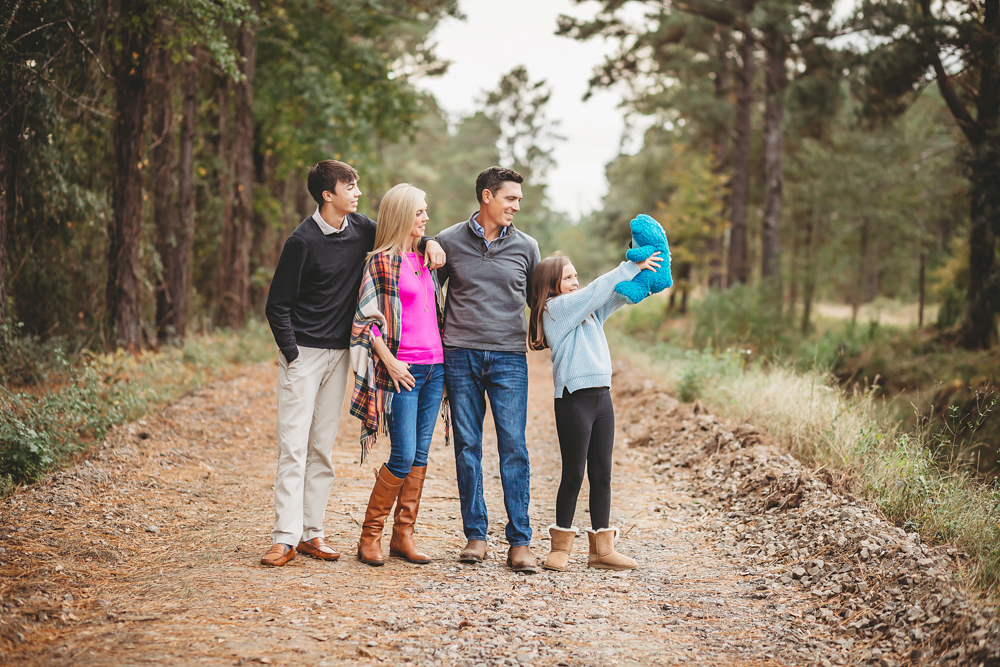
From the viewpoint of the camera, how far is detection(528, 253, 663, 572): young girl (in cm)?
458

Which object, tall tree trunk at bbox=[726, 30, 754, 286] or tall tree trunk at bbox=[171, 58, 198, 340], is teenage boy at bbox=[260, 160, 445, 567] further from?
tall tree trunk at bbox=[726, 30, 754, 286]

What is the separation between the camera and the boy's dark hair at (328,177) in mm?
4469

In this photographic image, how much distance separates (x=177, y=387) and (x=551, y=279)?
21.1 feet

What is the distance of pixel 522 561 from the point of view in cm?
452

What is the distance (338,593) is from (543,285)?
2151 mm

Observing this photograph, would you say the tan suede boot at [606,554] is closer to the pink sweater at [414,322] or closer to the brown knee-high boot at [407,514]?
the brown knee-high boot at [407,514]

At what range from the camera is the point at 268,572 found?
167 inches

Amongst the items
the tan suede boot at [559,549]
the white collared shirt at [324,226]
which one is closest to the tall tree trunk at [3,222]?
the white collared shirt at [324,226]

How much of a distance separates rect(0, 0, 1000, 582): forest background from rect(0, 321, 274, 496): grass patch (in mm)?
32

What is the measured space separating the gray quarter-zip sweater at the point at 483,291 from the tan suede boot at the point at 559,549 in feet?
Result: 3.76

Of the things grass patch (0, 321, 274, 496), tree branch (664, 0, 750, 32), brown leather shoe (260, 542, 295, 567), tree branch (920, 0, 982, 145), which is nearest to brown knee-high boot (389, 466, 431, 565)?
brown leather shoe (260, 542, 295, 567)

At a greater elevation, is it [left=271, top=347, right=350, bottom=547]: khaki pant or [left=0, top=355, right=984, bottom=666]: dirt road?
[left=271, top=347, right=350, bottom=547]: khaki pant

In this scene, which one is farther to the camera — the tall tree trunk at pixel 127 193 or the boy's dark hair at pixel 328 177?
the tall tree trunk at pixel 127 193

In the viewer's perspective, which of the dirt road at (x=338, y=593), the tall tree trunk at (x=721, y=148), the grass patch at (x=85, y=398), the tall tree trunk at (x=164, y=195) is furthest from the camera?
the tall tree trunk at (x=721, y=148)
